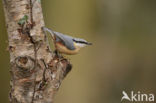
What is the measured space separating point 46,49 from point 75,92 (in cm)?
219

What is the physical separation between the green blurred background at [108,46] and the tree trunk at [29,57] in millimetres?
2021

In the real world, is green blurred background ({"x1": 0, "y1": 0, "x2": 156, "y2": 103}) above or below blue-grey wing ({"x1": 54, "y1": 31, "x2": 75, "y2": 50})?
below

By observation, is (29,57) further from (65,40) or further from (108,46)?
(108,46)

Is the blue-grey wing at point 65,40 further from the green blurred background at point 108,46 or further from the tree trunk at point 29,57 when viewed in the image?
the green blurred background at point 108,46

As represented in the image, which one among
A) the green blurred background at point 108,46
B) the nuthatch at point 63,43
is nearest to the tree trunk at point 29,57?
the nuthatch at point 63,43

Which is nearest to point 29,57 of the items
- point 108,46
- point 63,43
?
point 63,43

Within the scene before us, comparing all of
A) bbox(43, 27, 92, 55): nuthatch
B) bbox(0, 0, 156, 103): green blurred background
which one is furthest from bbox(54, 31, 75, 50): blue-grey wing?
bbox(0, 0, 156, 103): green blurred background

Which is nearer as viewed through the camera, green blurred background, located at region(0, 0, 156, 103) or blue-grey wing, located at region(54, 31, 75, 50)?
blue-grey wing, located at region(54, 31, 75, 50)

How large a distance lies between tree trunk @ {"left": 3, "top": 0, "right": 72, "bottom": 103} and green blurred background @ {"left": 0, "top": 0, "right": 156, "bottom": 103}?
2.02 metres

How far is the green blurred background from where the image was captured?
4180mm

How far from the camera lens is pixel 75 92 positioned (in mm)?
4215

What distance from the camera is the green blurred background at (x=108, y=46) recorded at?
4.18 m

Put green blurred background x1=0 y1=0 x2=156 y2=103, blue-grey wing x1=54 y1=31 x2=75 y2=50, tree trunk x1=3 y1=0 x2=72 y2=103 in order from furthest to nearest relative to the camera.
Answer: green blurred background x1=0 y1=0 x2=156 y2=103 < blue-grey wing x1=54 y1=31 x2=75 y2=50 < tree trunk x1=3 y1=0 x2=72 y2=103

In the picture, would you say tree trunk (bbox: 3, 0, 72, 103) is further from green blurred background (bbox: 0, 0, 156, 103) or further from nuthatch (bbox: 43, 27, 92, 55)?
green blurred background (bbox: 0, 0, 156, 103)
